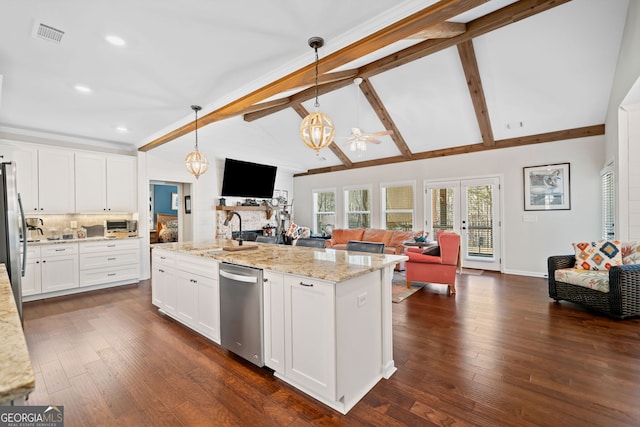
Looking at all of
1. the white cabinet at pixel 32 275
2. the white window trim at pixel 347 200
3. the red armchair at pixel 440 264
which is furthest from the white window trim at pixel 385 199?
the white cabinet at pixel 32 275

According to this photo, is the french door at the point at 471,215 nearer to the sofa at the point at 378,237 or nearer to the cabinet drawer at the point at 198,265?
the sofa at the point at 378,237

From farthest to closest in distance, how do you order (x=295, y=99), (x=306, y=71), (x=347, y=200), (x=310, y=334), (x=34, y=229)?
(x=347, y=200)
(x=295, y=99)
(x=34, y=229)
(x=306, y=71)
(x=310, y=334)

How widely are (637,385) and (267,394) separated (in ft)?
9.01

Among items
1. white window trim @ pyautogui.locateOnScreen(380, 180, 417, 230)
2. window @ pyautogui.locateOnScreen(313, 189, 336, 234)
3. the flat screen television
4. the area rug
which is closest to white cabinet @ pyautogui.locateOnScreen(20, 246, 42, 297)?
the flat screen television

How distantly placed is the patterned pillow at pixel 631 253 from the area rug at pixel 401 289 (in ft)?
8.48

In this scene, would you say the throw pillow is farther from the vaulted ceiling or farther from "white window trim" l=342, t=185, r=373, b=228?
"white window trim" l=342, t=185, r=373, b=228

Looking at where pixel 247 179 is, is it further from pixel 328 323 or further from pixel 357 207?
pixel 328 323

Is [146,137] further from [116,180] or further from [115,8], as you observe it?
[115,8]

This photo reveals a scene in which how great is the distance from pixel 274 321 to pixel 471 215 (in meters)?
5.61

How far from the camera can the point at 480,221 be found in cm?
625

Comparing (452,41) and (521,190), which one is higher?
(452,41)

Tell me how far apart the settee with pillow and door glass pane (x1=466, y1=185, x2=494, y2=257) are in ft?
7.06

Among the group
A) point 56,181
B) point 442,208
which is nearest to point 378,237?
point 442,208

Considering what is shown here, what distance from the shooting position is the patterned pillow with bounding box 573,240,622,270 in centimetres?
365
